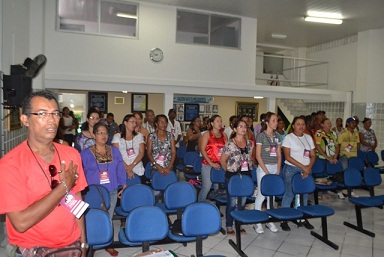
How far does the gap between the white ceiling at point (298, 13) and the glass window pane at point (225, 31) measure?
1.00ft

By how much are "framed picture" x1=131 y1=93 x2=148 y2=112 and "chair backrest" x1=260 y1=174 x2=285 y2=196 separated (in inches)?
299

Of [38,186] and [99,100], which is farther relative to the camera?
[99,100]

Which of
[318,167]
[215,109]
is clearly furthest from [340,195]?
[215,109]

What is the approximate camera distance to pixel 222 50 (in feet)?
30.1

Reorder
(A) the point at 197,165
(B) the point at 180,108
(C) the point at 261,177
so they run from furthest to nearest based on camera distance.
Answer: (B) the point at 180,108 < (A) the point at 197,165 < (C) the point at 261,177

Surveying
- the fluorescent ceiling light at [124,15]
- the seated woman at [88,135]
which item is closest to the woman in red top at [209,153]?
the seated woman at [88,135]

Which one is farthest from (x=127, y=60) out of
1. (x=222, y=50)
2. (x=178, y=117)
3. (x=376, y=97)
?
(x=376, y=97)

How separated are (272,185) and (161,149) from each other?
1.76 m

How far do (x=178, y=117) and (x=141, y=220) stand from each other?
9.14 metres

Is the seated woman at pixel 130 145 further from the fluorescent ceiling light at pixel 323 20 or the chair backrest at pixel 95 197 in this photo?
the fluorescent ceiling light at pixel 323 20

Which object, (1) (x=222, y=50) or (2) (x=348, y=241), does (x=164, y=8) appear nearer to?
(1) (x=222, y=50)

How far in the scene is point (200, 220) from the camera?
315 cm

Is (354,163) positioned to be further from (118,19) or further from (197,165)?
(118,19)

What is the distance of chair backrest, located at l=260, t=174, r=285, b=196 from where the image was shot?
4531 mm
